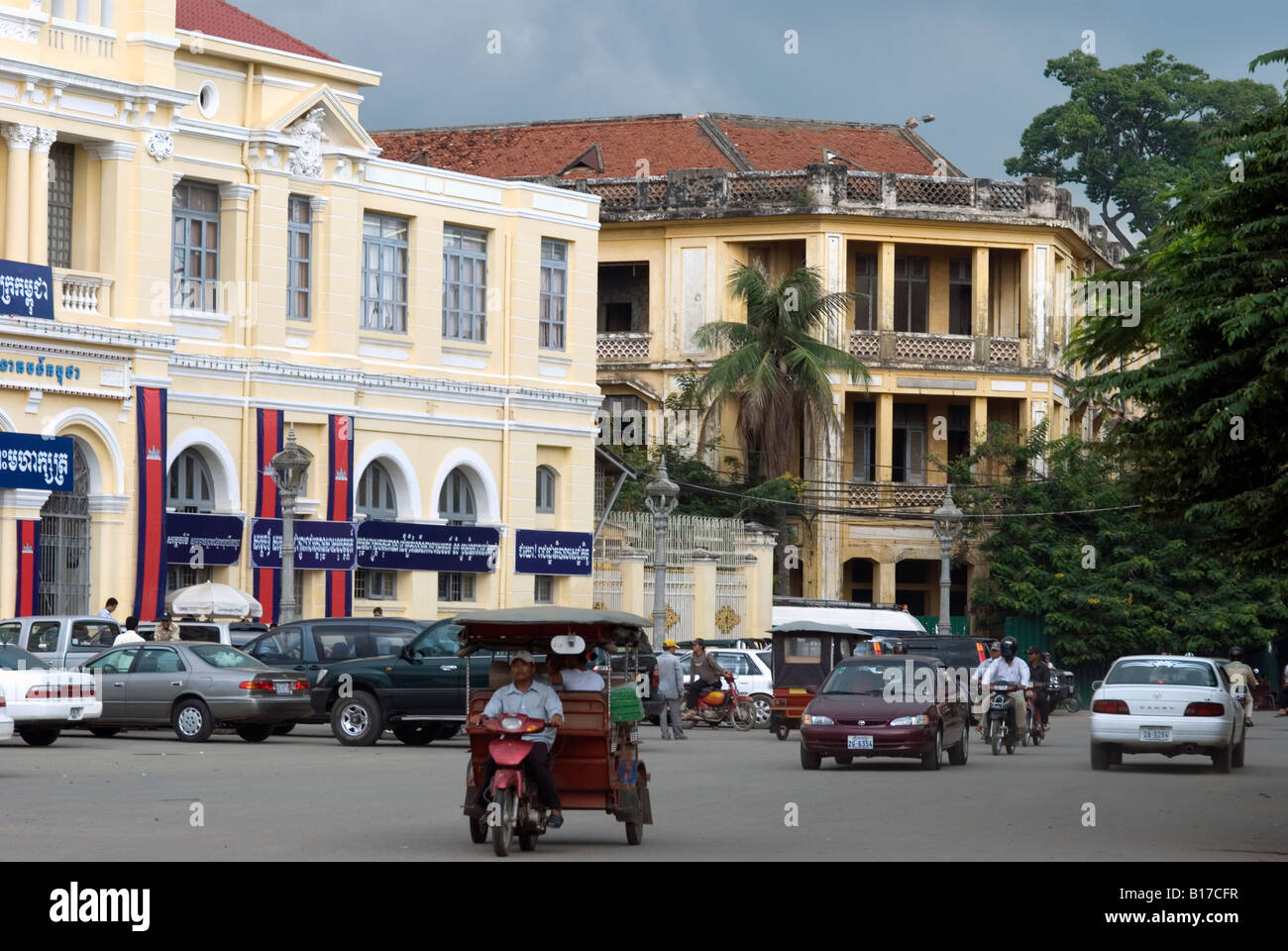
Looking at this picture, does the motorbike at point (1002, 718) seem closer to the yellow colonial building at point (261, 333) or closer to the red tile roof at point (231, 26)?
the yellow colonial building at point (261, 333)

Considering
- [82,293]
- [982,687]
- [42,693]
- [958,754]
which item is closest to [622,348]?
[82,293]

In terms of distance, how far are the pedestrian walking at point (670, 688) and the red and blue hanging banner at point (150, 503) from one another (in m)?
9.16

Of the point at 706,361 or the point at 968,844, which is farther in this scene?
the point at 706,361

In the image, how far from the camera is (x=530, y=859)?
15539 millimetres

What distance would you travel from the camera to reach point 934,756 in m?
26.6

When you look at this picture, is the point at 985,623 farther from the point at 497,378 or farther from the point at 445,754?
the point at 445,754

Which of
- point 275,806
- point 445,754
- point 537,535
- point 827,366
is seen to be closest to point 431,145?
point 827,366

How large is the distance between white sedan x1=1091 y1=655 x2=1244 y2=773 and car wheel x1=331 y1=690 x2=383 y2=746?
31.4 feet

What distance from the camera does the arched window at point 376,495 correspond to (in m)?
42.7

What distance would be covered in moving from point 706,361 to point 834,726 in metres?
31.2

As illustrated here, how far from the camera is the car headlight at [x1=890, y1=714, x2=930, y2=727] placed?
26141 mm

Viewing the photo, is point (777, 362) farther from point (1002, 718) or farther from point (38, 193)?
point (1002, 718)

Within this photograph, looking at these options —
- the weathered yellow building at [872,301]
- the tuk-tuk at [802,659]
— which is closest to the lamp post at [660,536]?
the tuk-tuk at [802,659]

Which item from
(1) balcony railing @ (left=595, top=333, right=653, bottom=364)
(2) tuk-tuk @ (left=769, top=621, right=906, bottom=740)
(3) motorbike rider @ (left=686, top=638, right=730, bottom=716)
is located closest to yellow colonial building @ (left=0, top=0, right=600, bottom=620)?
(3) motorbike rider @ (left=686, top=638, right=730, bottom=716)
